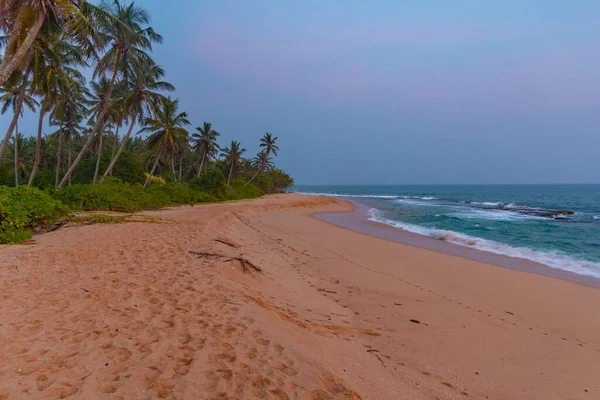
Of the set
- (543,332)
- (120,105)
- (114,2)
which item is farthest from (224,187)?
(543,332)

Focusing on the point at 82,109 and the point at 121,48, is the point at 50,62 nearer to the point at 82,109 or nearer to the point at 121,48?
the point at 121,48

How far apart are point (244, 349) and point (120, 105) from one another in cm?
2456

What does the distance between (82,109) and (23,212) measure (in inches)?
991

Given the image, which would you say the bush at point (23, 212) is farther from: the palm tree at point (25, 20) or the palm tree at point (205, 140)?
the palm tree at point (205, 140)

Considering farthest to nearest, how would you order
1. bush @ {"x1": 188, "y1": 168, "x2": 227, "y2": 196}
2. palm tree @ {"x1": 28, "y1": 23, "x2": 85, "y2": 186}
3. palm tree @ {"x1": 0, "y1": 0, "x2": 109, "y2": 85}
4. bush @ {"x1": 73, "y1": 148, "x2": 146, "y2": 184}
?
1. bush @ {"x1": 188, "y1": 168, "x2": 227, "y2": 196}
2. bush @ {"x1": 73, "y1": 148, "x2": 146, "y2": 184}
3. palm tree @ {"x1": 28, "y1": 23, "x2": 85, "y2": 186}
4. palm tree @ {"x1": 0, "y1": 0, "x2": 109, "y2": 85}

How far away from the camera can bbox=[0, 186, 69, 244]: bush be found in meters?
7.64

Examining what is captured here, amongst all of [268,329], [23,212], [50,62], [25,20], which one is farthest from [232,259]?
[50,62]

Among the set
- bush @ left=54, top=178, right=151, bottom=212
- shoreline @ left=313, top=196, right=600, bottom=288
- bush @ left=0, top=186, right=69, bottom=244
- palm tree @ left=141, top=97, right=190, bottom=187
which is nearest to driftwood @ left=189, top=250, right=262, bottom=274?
bush @ left=0, top=186, right=69, bottom=244

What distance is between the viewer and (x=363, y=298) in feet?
20.4

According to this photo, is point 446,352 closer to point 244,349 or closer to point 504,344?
point 504,344

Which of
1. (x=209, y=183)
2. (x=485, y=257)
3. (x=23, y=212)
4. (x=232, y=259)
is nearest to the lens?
(x=232, y=259)

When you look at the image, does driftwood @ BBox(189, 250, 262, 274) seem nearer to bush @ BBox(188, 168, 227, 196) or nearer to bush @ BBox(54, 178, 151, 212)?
bush @ BBox(54, 178, 151, 212)

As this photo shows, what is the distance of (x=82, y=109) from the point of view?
28.5 meters

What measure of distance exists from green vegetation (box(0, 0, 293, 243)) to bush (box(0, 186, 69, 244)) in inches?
1.1
